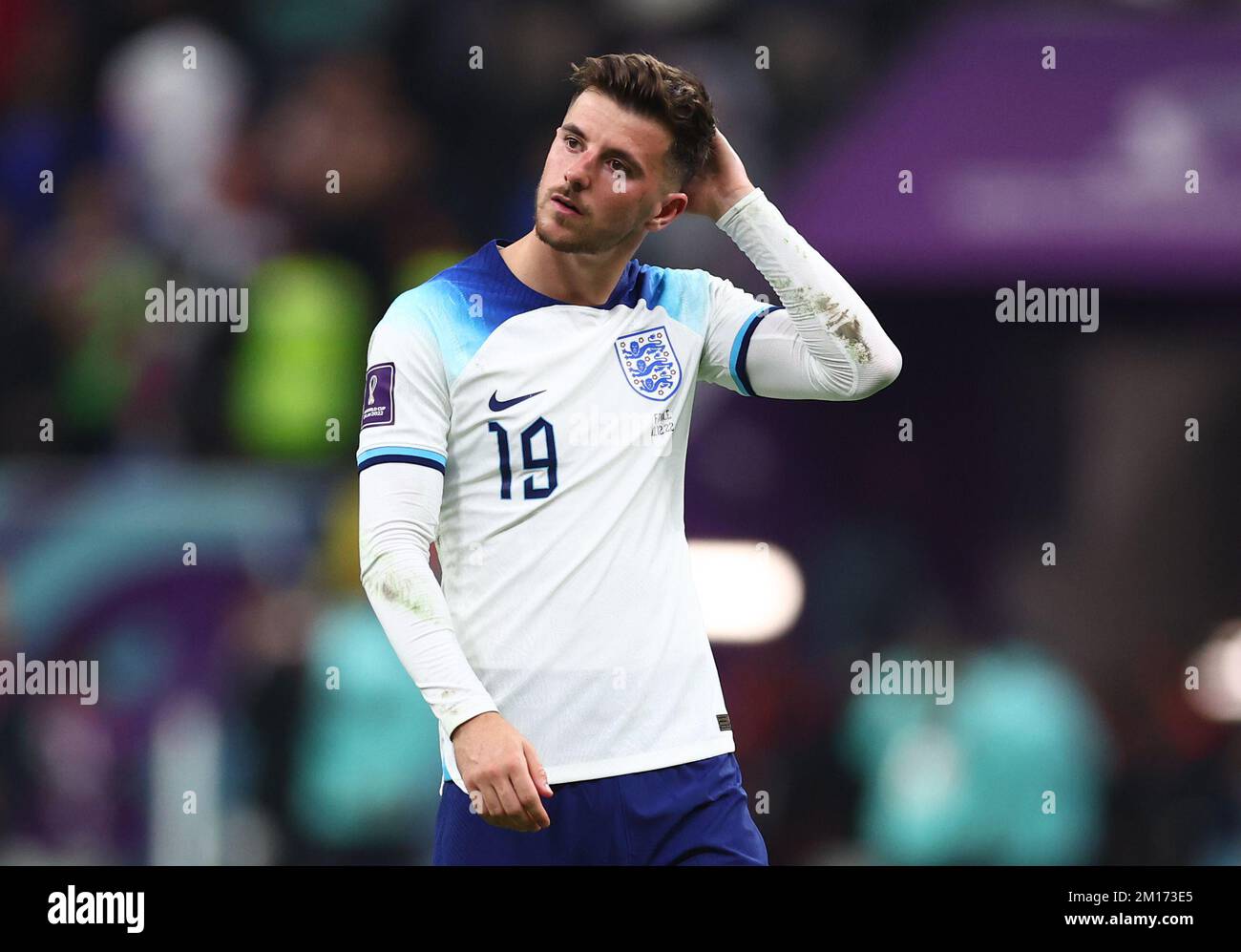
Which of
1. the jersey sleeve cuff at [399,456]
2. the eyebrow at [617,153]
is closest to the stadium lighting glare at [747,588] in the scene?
the eyebrow at [617,153]

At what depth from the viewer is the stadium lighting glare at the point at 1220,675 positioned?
8.57 m

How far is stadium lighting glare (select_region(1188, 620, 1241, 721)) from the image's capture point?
8.57 meters

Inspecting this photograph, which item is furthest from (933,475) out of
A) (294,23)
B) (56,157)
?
(56,157)

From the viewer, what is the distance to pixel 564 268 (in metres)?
3.77

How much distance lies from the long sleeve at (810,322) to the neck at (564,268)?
0.87 feet

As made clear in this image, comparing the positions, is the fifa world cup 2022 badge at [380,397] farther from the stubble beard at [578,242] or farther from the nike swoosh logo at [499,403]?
the stubble beard at [578,242]

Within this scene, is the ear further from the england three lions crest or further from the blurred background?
the blurred background

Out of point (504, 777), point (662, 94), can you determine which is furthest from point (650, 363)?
point (504, 777)

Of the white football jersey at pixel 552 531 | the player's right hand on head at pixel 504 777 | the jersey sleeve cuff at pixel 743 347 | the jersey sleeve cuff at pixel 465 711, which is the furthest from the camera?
the jersey sleeve cuff at pixel 743 347

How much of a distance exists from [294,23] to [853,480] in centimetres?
374

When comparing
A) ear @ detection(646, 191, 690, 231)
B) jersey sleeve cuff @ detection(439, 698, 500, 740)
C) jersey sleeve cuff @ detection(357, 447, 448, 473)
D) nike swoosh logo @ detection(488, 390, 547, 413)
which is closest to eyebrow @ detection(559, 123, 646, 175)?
ear @ detection(646, 191, 690, 231)

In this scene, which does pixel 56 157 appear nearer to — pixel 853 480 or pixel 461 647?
pixel 853 480

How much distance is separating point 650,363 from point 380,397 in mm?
597

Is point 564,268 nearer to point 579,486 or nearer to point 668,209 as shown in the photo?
point 668,209
